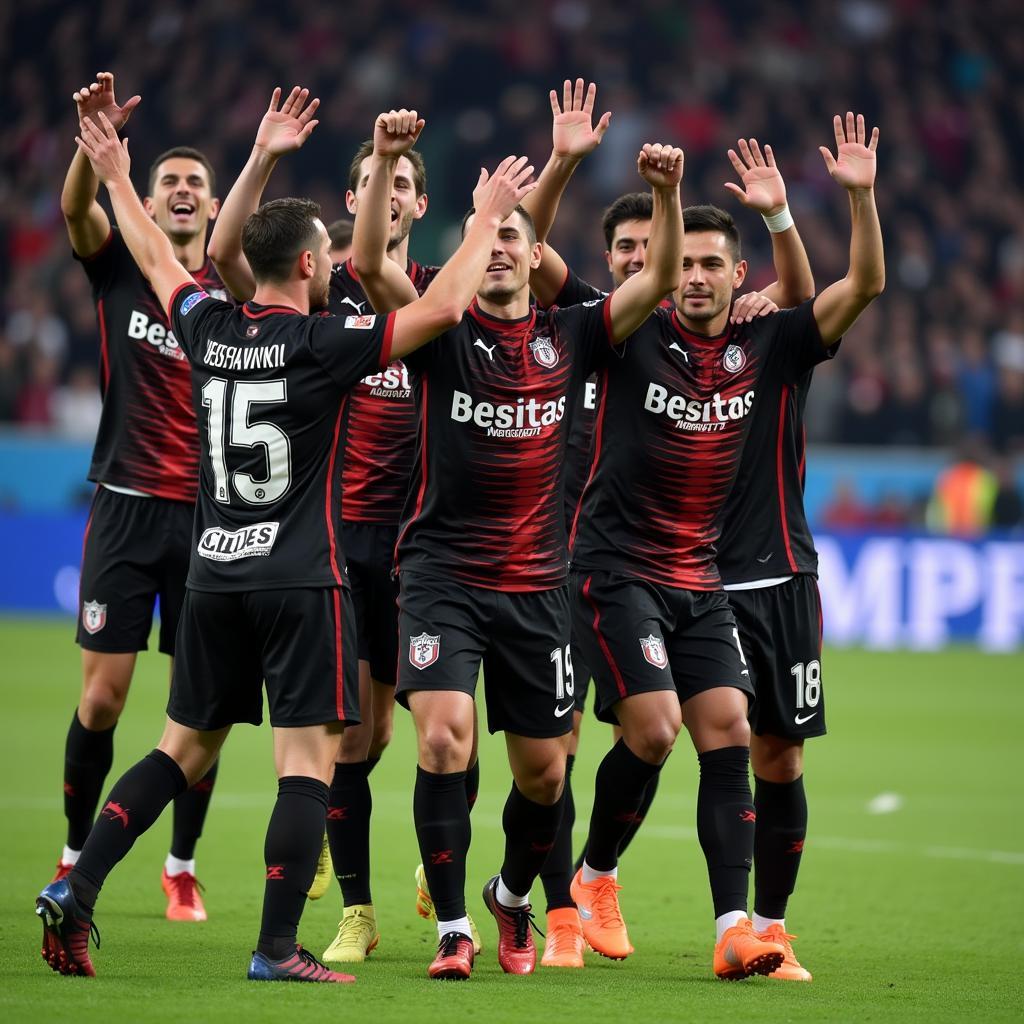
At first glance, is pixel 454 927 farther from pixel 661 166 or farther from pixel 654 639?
pixel 661 166

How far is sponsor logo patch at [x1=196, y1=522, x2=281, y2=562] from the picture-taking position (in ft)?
17.4

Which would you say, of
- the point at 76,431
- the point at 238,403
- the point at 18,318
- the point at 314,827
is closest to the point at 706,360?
the point at 238,403

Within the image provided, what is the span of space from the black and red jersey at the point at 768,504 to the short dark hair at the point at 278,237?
1751 millimetres

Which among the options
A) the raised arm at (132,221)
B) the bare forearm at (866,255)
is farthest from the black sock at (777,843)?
the raised arm at (132,221)

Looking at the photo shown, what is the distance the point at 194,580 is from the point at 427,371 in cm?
→ 103

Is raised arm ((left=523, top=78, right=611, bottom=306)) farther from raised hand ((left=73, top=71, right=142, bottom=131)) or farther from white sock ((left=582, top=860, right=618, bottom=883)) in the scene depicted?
white sock ((left=582, top=860, right=618, bottom=883))

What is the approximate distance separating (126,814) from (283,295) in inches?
65.2

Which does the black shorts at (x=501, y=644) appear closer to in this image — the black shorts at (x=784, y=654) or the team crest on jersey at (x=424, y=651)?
the team crest on jersey at (x=424, y=651)

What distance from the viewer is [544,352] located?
581 centimetres

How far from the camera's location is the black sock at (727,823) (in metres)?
5.68

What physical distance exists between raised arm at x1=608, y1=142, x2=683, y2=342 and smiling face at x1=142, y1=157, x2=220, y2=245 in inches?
82.5

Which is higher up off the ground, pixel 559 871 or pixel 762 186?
pixel 762 186

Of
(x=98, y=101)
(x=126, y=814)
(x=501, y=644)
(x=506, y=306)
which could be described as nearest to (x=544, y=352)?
(x=506, y=306)

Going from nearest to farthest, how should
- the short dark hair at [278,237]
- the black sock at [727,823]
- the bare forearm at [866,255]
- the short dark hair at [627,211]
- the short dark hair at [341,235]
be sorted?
the short dark hair at [278,237] → the black sock at [727,823] → the bare forearm at [866,255] → the short dark hair at [627,211] → the short dark hair at [341,235]
